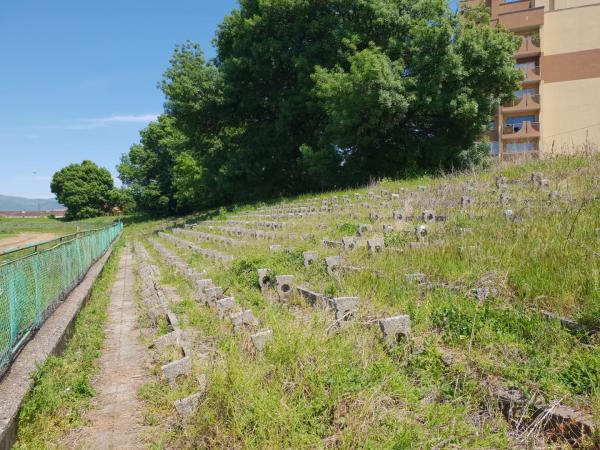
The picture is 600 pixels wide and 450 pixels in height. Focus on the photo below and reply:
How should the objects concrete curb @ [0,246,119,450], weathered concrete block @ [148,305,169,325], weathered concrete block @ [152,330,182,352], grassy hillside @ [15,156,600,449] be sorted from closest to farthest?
grassy hillside @ [15,156,600,449] → concrete curb @ [0,246,119,450] → weathered concrete block @ [152,330,182,352] → weathered concrete block @ [148,305,169,325]

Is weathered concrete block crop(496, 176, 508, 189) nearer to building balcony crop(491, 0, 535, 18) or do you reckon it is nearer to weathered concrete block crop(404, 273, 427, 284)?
weathered concrete block crop(404, 273, 427, 284)

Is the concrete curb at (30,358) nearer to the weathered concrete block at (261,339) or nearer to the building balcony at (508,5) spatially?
the weathered concrete block at (261,339)

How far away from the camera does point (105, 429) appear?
136 inches

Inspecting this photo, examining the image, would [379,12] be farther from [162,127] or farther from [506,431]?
[162,127]

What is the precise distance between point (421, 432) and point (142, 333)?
4.62m

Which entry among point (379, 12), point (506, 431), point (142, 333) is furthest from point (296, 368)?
point (379, 12)

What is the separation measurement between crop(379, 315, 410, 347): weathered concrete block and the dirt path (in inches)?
82.6

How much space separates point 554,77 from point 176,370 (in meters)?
38.7

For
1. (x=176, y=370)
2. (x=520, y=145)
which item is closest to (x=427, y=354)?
(x=176, y=370)

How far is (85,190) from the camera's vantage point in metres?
72.9

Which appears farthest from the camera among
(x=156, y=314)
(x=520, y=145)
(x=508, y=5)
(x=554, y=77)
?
(x=508, y=5)

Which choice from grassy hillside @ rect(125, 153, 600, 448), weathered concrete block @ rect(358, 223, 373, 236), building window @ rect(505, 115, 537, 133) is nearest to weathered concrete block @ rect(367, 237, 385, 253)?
grassy hillside @ rect(125, 153, 600, 448)

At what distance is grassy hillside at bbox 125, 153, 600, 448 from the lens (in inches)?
105

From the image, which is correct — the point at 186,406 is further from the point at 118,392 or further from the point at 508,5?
the point at 508,5
